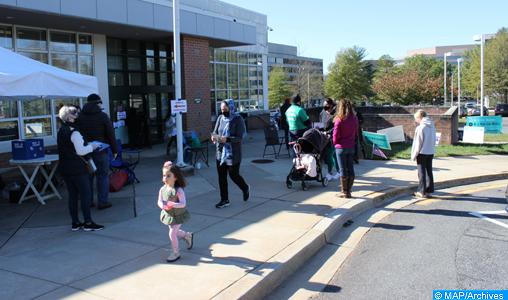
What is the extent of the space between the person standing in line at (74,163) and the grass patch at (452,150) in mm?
9294

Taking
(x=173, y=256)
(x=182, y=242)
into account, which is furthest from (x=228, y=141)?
(x=173, y=256)

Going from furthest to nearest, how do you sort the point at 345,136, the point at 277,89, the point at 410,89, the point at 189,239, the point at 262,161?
the point at 277,89, the point at 410,89, the point at 262,161, the point at 345,136, the point at 189,239

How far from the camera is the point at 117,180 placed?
859 centimetres

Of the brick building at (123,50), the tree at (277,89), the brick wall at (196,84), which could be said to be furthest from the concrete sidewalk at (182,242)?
the tree at (277,89)

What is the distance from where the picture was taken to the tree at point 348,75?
6906 centimetres

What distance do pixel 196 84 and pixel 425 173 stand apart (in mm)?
10041

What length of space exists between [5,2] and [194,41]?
7159 millimetres

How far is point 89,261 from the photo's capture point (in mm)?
4797

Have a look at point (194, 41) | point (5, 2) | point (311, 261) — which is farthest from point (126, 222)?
point (194, 41)

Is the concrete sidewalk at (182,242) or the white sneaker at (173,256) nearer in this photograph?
the concrete sidewalk at (182,242)

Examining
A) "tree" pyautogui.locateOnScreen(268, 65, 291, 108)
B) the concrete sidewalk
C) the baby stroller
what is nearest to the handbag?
the concrete sidewalk

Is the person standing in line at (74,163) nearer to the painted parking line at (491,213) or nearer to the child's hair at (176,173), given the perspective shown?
the child's hair at (176,173)

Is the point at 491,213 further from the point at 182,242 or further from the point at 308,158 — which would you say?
the point at 182,242

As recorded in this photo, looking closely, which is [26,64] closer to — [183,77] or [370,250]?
[370,250]
